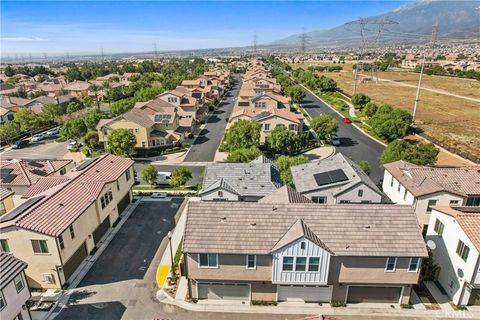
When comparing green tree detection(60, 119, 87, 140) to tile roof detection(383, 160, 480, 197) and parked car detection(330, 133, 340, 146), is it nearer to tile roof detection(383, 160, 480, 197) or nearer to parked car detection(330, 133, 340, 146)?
parked car detection(330, 133, 340, 146)

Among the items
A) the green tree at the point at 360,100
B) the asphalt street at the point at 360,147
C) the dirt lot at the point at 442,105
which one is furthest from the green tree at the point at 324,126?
the green tree at the point at 360,100

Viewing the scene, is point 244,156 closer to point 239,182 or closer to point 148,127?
point 239,182

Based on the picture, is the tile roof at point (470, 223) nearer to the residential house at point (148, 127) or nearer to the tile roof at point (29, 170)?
the tile roof at point (29, 170)

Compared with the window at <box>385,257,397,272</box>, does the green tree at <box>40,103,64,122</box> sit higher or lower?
lower

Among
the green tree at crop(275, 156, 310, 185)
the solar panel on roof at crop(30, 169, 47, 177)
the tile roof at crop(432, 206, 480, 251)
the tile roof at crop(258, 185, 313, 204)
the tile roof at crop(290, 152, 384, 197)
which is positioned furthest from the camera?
the green tree at crop(275, 156, 310, 185)

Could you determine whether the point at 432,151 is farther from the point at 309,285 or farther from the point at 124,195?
the point at 124,195

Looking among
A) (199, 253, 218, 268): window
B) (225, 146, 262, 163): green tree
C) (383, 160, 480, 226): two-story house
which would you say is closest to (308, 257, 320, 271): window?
(199, 253, 218, 268): window
